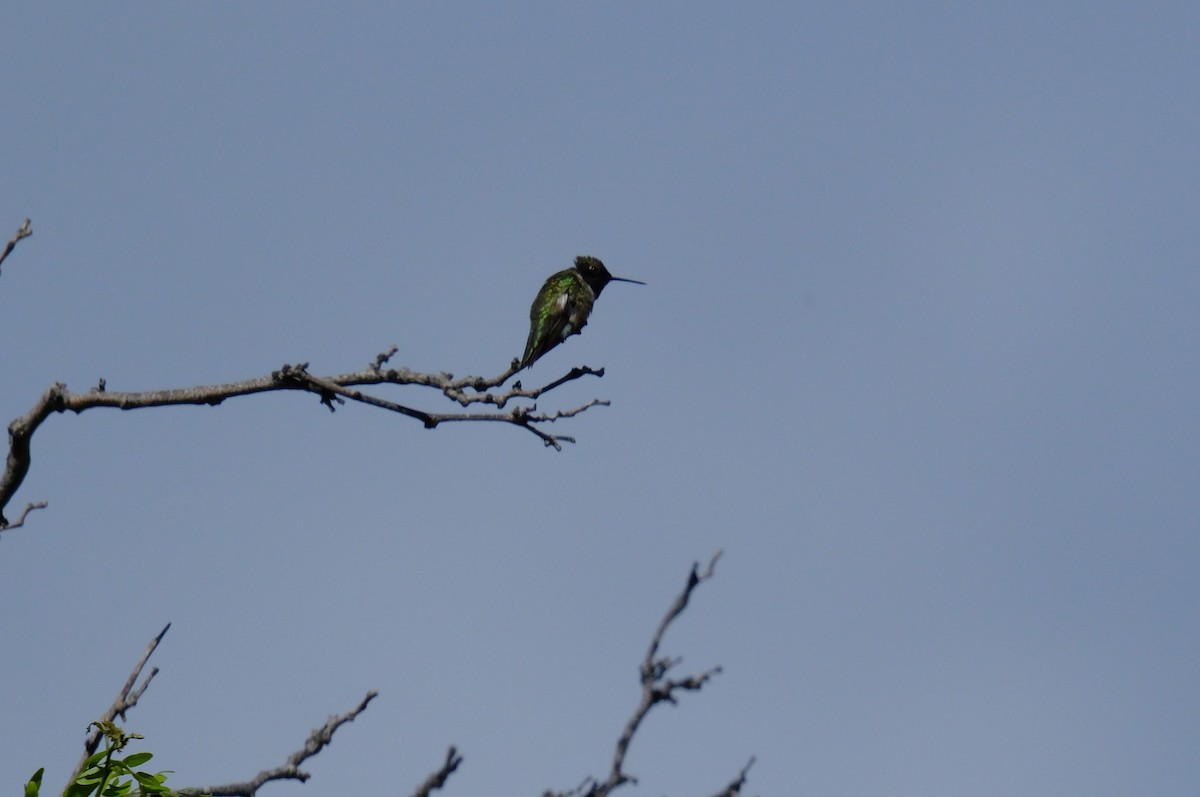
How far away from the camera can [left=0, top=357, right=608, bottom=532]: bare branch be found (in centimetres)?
568

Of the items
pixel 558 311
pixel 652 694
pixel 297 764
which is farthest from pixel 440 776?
pixel 558 311

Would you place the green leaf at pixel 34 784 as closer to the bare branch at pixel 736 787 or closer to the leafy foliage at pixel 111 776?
the leafy foliage at pixel 111 776

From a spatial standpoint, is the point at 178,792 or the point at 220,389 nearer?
the point at 178,792

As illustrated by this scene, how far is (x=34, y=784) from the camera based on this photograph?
5.05 metres

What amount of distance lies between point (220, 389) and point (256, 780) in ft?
5.98

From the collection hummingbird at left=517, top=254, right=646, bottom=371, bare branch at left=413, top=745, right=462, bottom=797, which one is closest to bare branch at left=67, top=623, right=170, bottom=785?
bare branch at left=413, top=745, right=462, bottom=797

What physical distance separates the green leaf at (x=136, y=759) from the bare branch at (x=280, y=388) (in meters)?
1.30

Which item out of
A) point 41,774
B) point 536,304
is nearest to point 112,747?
point 41,774

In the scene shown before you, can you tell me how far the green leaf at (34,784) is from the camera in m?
5.02

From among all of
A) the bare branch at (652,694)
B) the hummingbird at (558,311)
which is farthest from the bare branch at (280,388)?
the hummingbird at (558,311)

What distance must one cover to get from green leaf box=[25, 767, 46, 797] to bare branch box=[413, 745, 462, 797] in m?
2.76

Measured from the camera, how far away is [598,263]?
15.5 metres

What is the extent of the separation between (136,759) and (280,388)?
1761 millimetres

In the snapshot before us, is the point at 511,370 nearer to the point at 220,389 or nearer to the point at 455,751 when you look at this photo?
the point at 220,389
